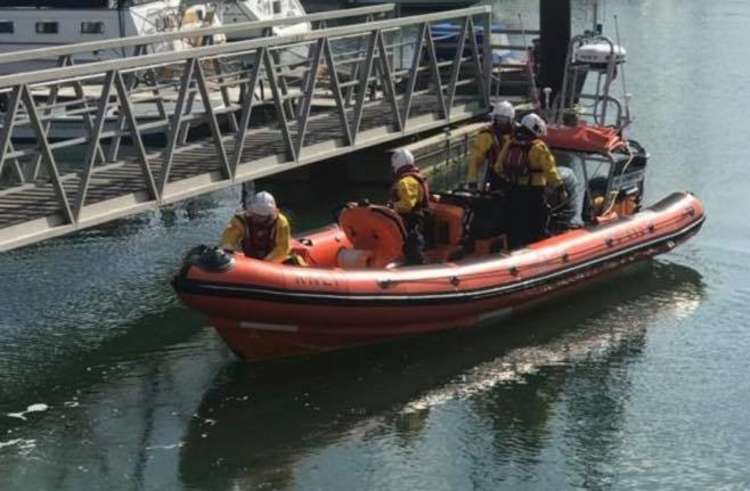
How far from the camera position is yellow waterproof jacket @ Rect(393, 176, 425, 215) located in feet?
38.9

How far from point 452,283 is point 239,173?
2.99 metres

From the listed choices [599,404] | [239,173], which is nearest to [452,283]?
[599,404]

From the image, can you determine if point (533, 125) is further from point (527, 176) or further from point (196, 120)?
point (196, 120)

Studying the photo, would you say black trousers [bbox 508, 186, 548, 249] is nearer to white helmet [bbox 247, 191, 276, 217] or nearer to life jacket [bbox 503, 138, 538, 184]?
life jacket [bbox 503, 138, 538, 184]

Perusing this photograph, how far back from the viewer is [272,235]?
1097cm

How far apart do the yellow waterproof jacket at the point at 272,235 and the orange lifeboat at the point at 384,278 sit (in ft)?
1.21

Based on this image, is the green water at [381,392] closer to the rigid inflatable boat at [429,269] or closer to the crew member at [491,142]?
the rigid inflatable boat at [429,269]

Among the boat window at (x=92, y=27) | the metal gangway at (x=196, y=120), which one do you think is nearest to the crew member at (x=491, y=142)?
the metal gangway at (x=196, y=120)

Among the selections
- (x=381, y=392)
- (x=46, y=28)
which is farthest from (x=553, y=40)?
(x=381, y=392)

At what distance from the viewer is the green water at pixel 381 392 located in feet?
30.7

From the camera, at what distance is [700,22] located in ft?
147

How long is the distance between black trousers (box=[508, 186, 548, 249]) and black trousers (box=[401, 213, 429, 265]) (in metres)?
1.16

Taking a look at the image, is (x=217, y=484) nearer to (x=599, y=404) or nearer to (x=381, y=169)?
(x=599, y=404)

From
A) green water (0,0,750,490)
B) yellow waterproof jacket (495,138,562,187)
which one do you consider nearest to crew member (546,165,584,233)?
yellow waterproof jacket (495,138,562,187)
